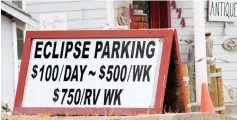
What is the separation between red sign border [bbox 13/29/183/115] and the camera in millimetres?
6383

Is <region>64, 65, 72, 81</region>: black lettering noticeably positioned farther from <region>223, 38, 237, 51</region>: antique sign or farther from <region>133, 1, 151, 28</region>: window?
<region>133, 1, 151, 28</region>: window

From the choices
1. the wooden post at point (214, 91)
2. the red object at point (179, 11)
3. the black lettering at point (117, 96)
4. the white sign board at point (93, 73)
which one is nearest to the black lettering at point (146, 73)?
the white sign board at point (93, 73)

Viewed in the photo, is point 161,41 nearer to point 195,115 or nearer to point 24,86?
point 195,115

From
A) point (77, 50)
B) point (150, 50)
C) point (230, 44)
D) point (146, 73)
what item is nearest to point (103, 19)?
point (230, 44)

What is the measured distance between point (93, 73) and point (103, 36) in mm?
419

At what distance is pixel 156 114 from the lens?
6090 millimetres

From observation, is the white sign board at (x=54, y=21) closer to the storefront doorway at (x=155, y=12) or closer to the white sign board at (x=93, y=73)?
the storefront doorway at (x=155, y=12)

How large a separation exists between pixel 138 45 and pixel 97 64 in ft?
1.62

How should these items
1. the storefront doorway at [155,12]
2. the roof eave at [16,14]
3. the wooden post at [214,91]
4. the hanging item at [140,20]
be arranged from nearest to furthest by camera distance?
the roof eave at [16,14]
the wooden post at [214,91]
the storefront doorway at [155,12]
the hanging item at [140,20]

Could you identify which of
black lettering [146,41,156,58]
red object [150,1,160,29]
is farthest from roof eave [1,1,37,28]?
black lettering [146,41,156,58]

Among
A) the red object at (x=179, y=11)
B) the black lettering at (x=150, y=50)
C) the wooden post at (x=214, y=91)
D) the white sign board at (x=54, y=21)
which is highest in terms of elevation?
the red object at (x=179, y=11)

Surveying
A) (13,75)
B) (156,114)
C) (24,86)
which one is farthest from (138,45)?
(13,75)

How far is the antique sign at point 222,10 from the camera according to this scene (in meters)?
14.5

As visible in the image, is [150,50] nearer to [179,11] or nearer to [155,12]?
[179,11]
